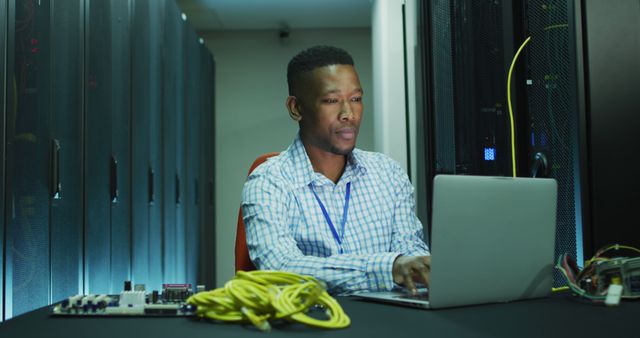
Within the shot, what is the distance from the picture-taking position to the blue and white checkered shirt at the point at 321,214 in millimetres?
1491

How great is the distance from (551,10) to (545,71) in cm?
14

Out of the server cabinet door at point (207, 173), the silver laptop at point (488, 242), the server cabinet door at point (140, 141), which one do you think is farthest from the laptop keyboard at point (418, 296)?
the server cabinet door at point (207, 173)

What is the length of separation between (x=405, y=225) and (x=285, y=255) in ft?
1.60

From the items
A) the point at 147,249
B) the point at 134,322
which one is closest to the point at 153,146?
the point at 147,249

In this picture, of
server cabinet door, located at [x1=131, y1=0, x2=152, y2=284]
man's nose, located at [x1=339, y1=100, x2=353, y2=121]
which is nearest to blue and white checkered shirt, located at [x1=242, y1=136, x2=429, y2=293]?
man's nose, located at [x1=339, y1=100, x2=353, y2=121]

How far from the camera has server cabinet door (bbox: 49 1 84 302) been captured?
2388 millimetres

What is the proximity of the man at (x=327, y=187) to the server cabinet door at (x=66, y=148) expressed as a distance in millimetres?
1039

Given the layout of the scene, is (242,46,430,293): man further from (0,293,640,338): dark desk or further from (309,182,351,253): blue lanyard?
(0,293,640,338): dark desk

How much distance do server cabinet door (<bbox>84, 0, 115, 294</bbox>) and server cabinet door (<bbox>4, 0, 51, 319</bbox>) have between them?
1.28 ft

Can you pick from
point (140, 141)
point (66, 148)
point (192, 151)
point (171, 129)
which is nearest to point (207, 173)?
point (192, 151)

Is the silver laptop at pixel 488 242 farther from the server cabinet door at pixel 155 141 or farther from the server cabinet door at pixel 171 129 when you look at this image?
the server cabinet door at pixel 171 129

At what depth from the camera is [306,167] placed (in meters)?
1.75

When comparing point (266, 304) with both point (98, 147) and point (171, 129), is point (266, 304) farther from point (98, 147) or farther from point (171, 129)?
point (171, 129)

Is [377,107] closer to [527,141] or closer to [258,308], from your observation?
[527,141]
